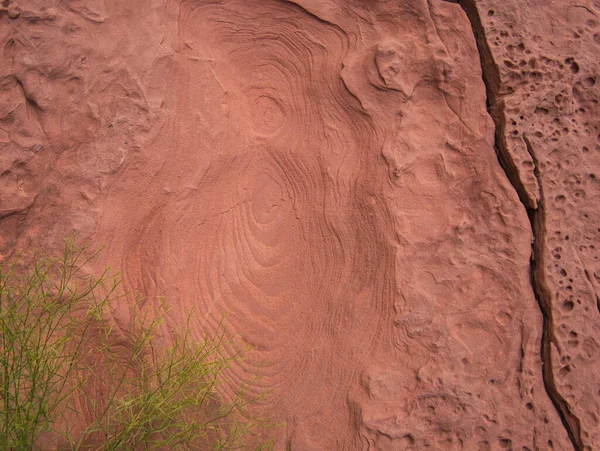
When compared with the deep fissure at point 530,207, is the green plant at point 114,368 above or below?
below

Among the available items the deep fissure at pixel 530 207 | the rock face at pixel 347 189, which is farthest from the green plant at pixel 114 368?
the deep fissure at pixel 530 207

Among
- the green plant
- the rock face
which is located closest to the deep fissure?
the rock face

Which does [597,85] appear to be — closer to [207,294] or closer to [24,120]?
Answer: [207,294]

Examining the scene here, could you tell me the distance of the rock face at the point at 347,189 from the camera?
1.87m

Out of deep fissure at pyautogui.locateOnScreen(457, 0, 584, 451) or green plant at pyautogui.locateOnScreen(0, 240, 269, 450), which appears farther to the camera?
deep fissure at pyautogui.locateOnScreen(457, 0, 584, 451)

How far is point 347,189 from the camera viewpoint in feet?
6.57

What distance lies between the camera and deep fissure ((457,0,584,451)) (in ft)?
6.17

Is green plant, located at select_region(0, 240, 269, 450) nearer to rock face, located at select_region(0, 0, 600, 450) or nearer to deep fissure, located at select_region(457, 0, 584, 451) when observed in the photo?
rock face, located at select_region(0, 0, 600, 450)

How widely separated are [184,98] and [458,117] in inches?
36.4

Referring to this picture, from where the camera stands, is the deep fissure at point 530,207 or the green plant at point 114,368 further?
the deep fissure at point 530,207

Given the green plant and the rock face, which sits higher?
the rock face

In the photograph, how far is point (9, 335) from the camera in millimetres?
1574

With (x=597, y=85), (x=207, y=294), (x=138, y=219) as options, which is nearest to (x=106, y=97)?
(x=138, y=219)

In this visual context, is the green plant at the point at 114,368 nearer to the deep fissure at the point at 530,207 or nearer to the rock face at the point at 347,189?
the rock face at the point at 347,189
